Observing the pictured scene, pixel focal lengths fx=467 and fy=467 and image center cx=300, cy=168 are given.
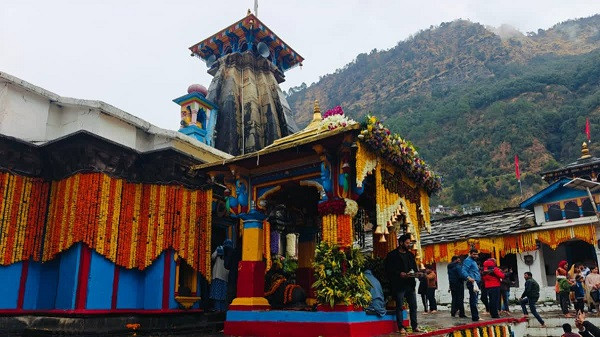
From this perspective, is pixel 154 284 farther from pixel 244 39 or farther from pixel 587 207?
pixel 587 207

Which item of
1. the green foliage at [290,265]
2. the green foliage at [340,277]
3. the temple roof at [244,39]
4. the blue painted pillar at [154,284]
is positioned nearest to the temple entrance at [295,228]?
the green foliage at [290,265]

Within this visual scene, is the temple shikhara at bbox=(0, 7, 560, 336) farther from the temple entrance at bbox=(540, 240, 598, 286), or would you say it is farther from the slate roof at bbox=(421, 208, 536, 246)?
the temple entrance at bbox=(540, 240, 598, 286)

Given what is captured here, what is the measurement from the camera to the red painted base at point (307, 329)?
9117 mm

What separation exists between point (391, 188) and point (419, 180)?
192 cm

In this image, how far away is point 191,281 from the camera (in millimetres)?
12820

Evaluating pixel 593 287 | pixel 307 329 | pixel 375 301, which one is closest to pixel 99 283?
pixel 307 329

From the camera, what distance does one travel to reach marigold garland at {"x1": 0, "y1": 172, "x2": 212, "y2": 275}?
10.7 meters

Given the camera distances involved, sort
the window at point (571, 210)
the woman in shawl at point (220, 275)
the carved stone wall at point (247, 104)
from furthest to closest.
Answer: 1. the carved stone wall at point (247, 104)
2. the window at point (571, 210)
3. the woman in shawl at point (220, 275)

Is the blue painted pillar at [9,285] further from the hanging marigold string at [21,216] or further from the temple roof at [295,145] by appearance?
the temple roof at [295,145]

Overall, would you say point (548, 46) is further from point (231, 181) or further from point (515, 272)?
point (231, 181)

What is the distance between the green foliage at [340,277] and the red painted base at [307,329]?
0.45 metres

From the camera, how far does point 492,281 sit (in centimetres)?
1292

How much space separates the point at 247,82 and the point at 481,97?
215ft

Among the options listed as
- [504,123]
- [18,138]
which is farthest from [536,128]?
[18,138]
